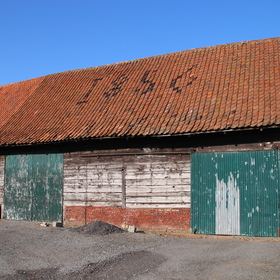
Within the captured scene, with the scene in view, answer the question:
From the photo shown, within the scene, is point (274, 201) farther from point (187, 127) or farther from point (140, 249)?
point (140, 249)

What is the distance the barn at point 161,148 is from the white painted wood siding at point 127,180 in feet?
0.11

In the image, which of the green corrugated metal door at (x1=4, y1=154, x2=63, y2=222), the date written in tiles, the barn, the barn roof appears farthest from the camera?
the date written in tiles

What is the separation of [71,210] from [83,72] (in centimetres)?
802

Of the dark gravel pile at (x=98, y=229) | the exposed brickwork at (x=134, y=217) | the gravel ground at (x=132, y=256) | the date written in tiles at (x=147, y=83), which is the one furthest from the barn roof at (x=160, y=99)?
the gravel ground at (x=132, y=256)

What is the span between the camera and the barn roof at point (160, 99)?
1129 centimetres

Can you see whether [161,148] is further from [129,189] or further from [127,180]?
[129,189]

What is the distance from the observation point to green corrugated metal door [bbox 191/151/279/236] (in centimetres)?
1038

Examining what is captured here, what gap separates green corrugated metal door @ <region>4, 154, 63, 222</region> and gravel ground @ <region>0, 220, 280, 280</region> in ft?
10.3

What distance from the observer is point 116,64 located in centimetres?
1786

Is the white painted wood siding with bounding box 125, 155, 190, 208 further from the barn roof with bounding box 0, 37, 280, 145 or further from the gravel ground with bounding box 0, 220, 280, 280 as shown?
the gravel ground with bounding box 0, 220, 280, 280

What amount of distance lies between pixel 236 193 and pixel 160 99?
4.57 metres

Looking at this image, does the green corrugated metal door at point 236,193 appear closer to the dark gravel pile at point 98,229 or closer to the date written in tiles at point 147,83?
the dark gravel pile at point 98,229

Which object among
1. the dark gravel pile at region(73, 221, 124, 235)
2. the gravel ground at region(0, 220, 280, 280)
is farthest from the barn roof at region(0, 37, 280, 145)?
the gravel ground at region(0, 220, 280, 280)

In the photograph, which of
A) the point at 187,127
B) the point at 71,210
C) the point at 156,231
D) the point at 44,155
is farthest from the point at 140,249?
the point at 44,155
